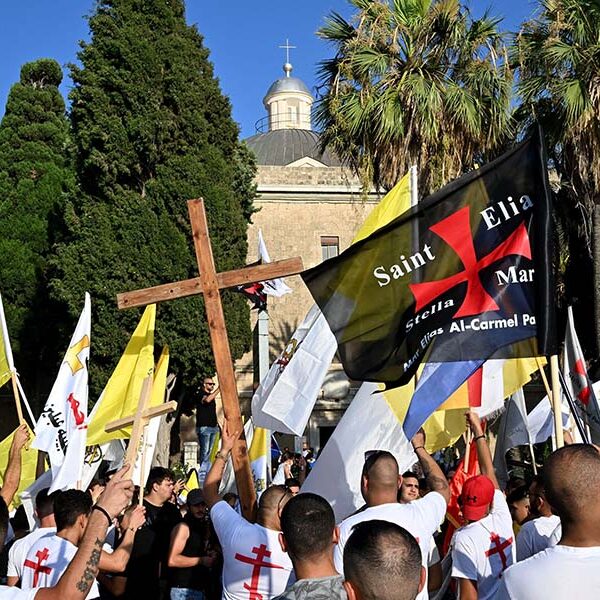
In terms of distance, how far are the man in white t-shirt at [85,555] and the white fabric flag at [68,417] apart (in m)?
4.12

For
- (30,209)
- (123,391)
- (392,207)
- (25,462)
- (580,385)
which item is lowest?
(25,462)

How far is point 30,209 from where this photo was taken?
2627 centimetres

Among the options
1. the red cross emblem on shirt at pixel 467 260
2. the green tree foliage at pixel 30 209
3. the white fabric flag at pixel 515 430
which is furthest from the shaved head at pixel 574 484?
the green tree foliage at pixel 30 209

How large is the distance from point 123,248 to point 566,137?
10456 millimetres

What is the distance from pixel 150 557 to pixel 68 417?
8.25 ft

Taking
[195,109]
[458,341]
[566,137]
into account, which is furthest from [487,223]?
[195,109]

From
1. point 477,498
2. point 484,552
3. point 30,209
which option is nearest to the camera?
point 484,552

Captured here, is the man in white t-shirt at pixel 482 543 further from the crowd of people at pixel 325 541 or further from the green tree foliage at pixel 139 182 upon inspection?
the green tree foliage at pixel 139 182

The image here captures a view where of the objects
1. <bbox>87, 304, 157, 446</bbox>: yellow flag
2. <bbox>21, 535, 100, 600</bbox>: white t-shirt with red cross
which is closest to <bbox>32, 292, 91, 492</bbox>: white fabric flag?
<bbox>87, 304, 157, 446</bbox>: yellow flag

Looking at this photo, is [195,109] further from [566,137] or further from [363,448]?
[363,448]

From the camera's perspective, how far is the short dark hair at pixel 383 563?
255 cm

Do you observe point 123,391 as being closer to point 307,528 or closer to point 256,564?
point 256,564

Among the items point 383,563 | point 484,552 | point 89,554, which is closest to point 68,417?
point 484,552

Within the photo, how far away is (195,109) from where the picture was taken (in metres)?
21.3
